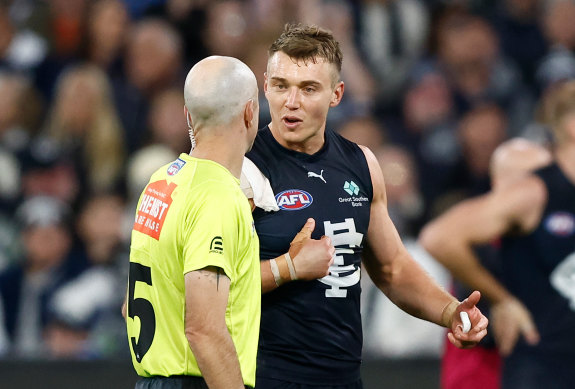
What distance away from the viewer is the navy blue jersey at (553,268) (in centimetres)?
530

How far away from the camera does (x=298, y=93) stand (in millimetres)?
4066

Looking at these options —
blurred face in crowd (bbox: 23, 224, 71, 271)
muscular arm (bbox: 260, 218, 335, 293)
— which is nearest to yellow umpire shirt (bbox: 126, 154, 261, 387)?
muscular arm (bbox: 260, 218, 335, 293)

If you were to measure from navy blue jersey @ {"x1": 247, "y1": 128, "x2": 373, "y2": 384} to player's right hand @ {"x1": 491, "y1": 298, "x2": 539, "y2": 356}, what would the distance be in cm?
147

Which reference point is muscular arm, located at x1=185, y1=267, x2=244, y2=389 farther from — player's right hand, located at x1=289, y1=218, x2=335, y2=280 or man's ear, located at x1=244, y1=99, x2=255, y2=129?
player's right hand, located at x1=289, y1=218, x2=335, y2=280

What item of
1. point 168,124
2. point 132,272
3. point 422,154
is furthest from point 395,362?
point 132,272

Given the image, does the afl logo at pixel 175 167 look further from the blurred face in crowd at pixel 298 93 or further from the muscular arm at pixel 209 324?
the blurred face in crowd at pixel 298 93

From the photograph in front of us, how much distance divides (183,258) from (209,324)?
0.24 m

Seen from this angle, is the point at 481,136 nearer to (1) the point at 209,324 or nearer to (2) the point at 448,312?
(2) the point at 448,312

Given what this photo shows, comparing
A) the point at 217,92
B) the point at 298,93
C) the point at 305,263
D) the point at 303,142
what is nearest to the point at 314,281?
the point at 305,263

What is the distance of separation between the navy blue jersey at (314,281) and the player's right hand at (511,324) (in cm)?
147

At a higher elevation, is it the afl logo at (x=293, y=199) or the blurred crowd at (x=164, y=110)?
the blurred crowd at (x=164, y=110)

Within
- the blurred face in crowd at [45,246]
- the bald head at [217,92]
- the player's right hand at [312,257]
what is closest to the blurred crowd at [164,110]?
the blurred face in crowd at [45,246]

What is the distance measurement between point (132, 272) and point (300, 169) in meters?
0.96

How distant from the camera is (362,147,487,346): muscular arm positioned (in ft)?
14.2
